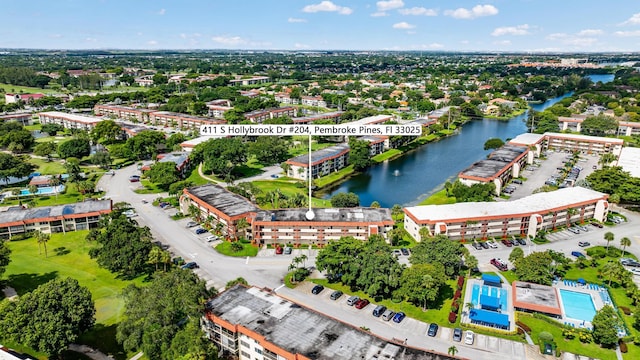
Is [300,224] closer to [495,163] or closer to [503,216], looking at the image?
[503,216]

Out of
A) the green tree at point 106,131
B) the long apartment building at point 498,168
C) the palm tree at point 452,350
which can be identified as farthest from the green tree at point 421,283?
the green tree at point 106,131

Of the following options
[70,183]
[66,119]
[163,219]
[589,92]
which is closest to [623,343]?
[163,219]

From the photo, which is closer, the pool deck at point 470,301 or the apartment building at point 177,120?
the pool deck at point 470,301

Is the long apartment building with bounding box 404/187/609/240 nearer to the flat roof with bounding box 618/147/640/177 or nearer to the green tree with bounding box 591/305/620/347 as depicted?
the green tree with bounding box 591/305/620/347

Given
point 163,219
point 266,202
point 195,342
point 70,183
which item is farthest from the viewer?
point 70,183

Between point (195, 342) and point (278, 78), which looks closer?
point (195, 342)

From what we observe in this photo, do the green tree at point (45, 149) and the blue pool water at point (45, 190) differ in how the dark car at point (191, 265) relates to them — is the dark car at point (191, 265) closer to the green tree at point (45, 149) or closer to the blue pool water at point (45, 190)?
the blue pool water at point (45, 190)

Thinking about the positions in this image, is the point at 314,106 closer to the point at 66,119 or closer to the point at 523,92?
the point at 66,119
